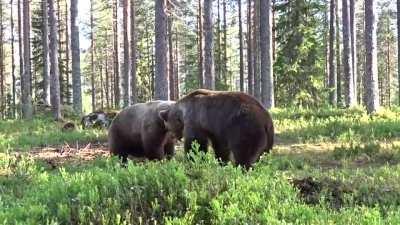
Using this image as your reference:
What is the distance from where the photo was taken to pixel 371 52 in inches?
733

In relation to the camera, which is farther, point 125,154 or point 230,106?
point 125,154

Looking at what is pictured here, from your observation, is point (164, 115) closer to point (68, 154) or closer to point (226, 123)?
point (226, 123)

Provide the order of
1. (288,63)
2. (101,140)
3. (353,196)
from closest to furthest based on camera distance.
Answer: (353,196) < (101,140) < (288,63)

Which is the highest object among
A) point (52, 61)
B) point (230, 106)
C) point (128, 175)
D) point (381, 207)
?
point (52, 61)

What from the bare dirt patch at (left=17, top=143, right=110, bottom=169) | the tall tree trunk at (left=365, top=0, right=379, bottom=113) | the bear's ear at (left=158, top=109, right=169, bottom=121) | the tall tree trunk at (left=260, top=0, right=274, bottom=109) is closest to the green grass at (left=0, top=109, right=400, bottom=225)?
the bear's ear at (left=158, top=109, right=169, bottom=121)

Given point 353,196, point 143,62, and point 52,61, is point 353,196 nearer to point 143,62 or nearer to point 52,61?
point 52,61

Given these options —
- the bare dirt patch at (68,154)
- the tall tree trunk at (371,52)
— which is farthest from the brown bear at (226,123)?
the tall tree trunk at (371,52)

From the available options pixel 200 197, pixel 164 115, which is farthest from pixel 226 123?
pixel 200 197

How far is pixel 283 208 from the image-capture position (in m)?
5.44

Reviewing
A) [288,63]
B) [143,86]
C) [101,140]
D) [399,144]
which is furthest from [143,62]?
[399,144]

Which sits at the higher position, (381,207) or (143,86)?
(143,86)

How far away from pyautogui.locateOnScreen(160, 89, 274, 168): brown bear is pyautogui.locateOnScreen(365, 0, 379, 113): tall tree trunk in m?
10.4

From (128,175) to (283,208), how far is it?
6.28 feet

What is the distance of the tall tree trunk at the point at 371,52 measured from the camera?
18377 mm
